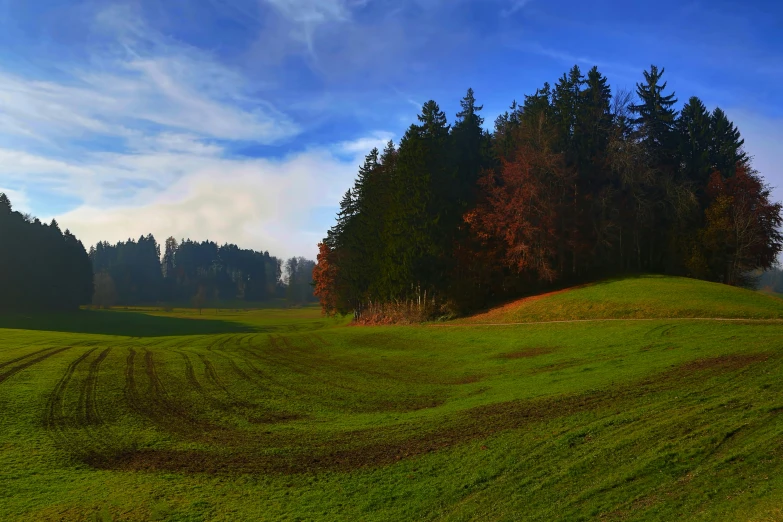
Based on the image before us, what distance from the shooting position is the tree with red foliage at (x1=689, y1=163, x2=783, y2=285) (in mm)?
40219

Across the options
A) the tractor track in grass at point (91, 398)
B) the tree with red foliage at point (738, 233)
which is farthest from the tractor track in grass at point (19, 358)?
the tree with red foliage at point (738, 233)

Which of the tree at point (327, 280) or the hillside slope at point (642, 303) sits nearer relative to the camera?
the hillside slope at point (642, 303)

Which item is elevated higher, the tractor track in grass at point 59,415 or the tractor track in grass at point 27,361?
the tractor track in grass at point 27,361

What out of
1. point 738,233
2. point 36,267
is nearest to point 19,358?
point 738,233

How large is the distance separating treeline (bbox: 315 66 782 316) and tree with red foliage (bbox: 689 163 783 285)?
0.12 metres

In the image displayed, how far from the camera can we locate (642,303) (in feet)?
97.6

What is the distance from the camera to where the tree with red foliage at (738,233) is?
40.2 m

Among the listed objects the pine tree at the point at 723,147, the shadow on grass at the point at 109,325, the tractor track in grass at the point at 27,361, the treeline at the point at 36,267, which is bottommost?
the shadow on grass at the point at 109,325

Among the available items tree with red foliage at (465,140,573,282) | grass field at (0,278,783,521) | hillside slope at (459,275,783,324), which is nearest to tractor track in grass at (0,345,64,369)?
grass field at (0,278,783,521)

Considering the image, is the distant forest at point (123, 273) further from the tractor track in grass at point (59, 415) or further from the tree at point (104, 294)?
the tractor track in grass at point (59, 415)

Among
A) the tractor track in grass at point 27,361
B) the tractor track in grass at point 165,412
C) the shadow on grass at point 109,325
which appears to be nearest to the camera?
the tractor track in grass at point 165,412

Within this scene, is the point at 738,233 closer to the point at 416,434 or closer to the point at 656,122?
A: the point at 656,122

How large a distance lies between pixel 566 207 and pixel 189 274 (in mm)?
166711

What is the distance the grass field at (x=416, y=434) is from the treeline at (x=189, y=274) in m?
119
